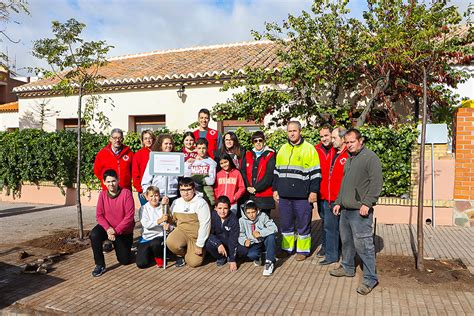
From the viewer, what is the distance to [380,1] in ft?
28.6

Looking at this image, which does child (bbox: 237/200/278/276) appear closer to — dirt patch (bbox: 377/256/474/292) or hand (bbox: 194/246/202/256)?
hand (bbox: 194/246/202/256)

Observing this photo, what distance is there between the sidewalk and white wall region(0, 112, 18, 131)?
15.9 meters

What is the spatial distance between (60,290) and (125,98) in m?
→ 9.46

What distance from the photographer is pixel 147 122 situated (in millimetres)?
13398

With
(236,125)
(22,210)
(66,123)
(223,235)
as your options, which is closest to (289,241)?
(223,235)

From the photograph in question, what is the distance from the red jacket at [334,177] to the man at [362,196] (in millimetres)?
629

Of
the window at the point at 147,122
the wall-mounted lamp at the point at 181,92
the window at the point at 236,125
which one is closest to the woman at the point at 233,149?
the window at the point at 236,125

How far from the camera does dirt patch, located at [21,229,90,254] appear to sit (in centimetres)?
645

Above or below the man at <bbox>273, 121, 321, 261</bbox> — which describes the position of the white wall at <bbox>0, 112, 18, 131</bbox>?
above

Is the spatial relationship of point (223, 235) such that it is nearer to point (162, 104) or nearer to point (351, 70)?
point (351, 70)

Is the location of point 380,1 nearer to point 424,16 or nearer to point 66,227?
point 424,16

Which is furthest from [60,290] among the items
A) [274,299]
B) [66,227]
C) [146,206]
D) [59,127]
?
[59,127]

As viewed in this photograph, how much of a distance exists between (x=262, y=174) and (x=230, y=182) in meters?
0.51

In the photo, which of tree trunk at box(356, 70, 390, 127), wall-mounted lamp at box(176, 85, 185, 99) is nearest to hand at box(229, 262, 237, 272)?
tree trunk at box(356, 70, 390, 127)
